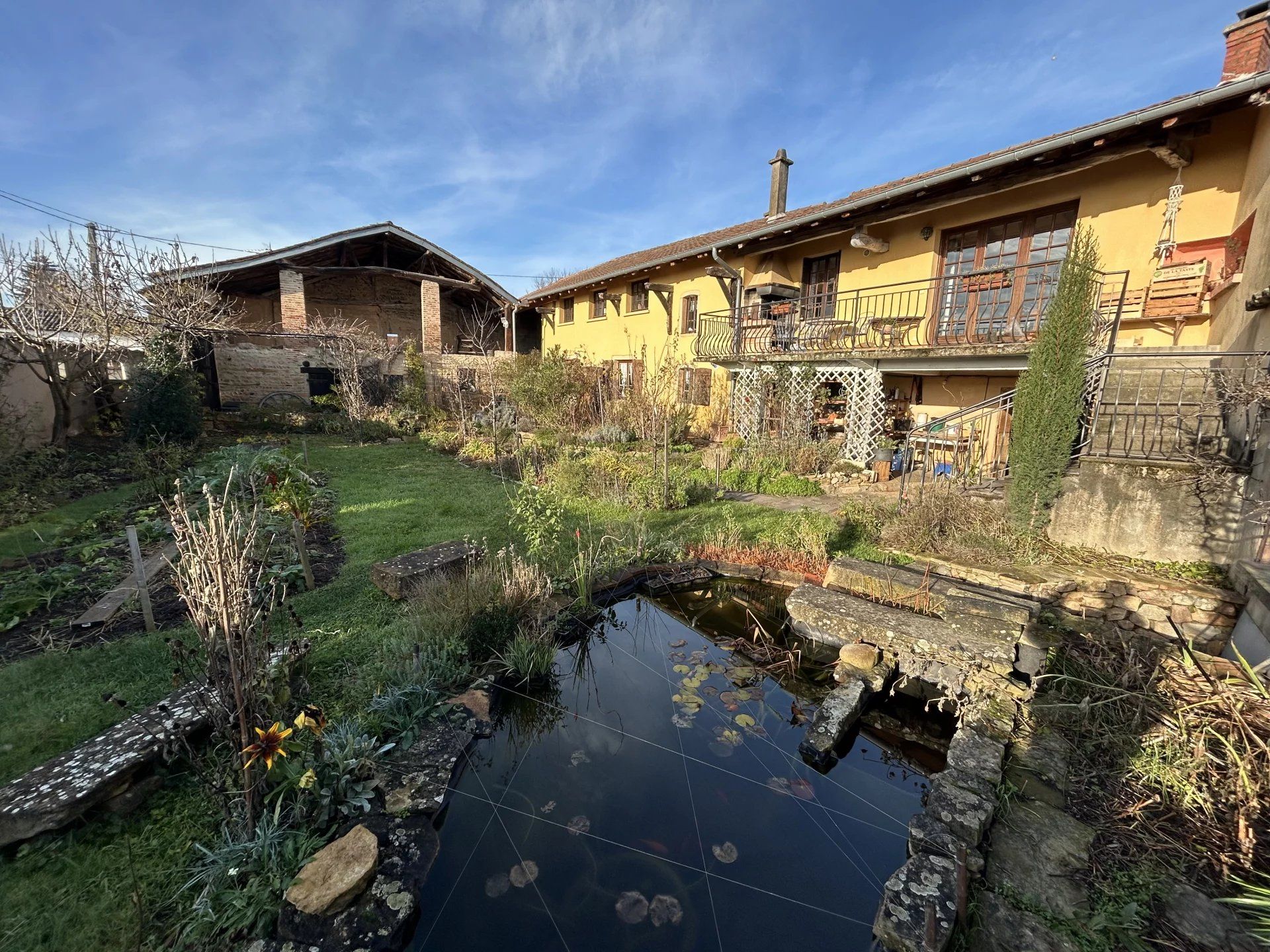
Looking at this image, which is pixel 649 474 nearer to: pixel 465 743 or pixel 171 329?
pixel 465 743

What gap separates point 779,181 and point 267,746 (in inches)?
581

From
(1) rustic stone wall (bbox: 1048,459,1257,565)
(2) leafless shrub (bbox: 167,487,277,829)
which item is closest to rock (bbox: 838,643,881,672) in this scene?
(1) rustic stone wall (bbox: 1048,459,1257,565)

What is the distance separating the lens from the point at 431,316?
17.7 meters

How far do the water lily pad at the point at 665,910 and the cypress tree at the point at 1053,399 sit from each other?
16.4 ft

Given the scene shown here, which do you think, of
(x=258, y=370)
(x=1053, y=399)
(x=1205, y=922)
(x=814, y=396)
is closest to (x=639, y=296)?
(x=814, y=396)

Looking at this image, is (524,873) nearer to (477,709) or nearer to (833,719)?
(477,709)

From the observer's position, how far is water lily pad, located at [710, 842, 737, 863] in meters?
2.39

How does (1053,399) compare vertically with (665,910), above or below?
above

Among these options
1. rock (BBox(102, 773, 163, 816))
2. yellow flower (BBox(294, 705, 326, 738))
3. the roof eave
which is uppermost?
the roof eave

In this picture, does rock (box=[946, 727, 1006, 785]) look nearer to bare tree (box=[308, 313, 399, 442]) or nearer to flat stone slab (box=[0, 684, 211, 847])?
flat stone slab (box=[0, 684, 211, 847])

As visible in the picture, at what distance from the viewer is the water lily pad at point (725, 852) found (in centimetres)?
239

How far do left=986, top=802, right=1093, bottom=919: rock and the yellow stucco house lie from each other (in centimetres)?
469

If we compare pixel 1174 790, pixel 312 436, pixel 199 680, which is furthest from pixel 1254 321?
pixel 312 436

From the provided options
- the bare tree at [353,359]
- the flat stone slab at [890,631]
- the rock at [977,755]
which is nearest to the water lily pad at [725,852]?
the rock at [977,755]
